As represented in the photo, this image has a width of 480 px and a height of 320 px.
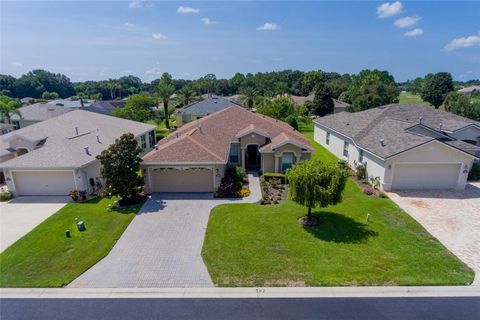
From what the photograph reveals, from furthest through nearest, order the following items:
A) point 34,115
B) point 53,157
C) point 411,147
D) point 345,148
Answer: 1. point 34,115
2. point 345,148
3. point 53,157
4. point 411,147

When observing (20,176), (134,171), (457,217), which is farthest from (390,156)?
(20,176)

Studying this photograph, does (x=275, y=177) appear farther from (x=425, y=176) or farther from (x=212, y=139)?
(x=425, y=176)

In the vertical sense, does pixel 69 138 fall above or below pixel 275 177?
above

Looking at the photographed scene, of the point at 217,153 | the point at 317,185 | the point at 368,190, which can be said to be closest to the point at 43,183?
the point at 217,153

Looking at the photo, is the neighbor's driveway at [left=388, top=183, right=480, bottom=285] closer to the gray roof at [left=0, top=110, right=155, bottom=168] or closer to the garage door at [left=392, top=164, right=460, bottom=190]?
the garage door at [left=392, top=164, right=460, bottom=190]

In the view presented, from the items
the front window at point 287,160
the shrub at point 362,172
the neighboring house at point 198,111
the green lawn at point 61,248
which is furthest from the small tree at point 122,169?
the neighboring house at point 198,111

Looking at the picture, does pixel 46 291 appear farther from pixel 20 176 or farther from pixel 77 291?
pixel 20 176

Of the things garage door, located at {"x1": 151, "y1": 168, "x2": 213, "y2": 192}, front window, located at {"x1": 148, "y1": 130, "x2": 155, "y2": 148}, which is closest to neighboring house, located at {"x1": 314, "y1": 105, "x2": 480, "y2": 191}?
garage door, located at {"x1": 151, "y1": 168, "x2": 213, "y2": 192}
